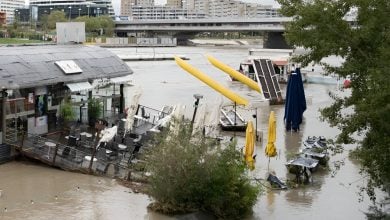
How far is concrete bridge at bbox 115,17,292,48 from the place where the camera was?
108750mm

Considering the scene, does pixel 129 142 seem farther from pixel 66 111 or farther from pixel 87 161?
pixel 66 111

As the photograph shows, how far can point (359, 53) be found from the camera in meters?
10.5

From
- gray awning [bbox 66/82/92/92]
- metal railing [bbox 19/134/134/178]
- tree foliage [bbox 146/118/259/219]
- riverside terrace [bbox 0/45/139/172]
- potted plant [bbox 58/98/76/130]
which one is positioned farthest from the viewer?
potted plant [bbox 58/98/76/130]

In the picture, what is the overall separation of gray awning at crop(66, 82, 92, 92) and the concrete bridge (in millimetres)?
82228

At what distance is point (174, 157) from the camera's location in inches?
510

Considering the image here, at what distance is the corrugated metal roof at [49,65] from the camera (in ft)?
61.7

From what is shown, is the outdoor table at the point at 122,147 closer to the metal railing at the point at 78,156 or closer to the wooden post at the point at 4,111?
the metal railing at the point at 78,156

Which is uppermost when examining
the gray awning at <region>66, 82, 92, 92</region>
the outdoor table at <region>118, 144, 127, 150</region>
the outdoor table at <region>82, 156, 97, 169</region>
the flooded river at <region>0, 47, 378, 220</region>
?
the gray awning at <region>66, 82, 92, 92</region>


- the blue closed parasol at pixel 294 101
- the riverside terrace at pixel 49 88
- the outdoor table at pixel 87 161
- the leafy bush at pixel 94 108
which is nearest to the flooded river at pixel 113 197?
the outdoor table at pixel 87 161

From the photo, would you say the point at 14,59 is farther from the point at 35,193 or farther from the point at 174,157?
the point at 174,157

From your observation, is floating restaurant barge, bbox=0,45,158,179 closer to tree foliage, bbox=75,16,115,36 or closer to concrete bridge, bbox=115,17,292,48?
concrete bridge, bbox=115,17,292,48

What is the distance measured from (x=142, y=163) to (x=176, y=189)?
8.97 feet

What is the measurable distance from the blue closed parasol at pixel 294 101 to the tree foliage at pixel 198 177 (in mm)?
11549

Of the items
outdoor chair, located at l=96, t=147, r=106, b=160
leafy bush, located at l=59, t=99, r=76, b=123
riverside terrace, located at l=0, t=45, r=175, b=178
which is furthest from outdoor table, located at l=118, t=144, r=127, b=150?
leafy bush, located at l=59, t=99, r=76, b=123
